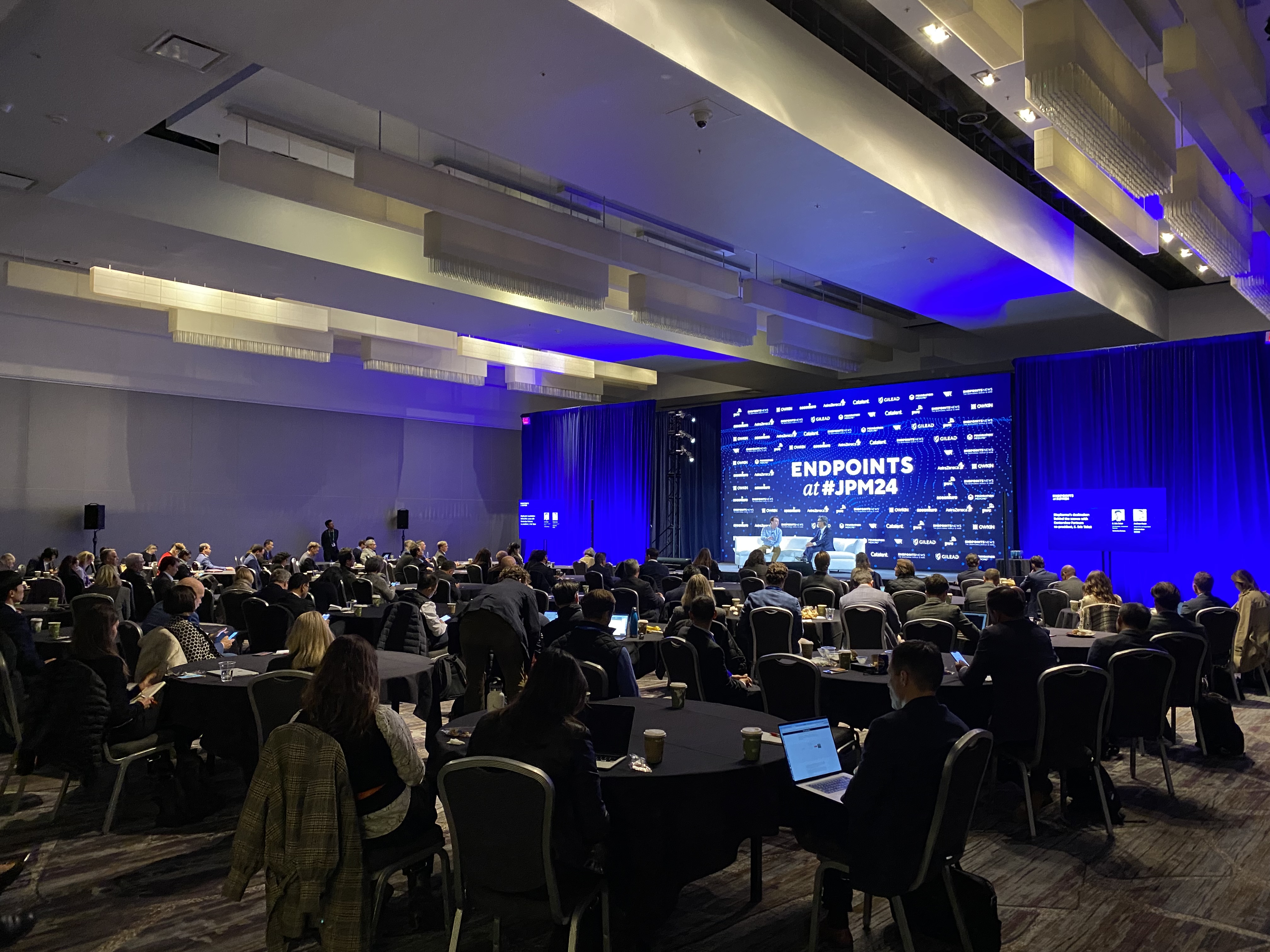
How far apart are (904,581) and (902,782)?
6652 mm

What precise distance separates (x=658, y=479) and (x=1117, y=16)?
12.9 metres

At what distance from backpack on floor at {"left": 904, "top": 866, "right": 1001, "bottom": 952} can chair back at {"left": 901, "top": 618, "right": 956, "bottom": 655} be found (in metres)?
2.92

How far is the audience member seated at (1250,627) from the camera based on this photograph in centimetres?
713

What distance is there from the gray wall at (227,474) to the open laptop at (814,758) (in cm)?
1507

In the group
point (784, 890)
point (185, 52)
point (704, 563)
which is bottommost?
point (784, 890)

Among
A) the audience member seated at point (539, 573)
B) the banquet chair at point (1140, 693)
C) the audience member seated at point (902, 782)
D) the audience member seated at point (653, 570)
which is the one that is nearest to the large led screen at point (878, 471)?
the audience member seated at point (653, 570)

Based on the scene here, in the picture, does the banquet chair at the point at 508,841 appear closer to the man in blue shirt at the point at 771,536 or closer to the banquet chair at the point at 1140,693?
the banquet chair at the point at 1140,693

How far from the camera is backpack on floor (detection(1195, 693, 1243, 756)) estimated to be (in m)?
5.68

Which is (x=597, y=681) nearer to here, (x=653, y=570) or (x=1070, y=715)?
(x=1070, y=715)

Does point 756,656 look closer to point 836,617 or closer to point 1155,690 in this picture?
point 836,617

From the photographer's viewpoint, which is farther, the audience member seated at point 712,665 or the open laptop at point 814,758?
the audience member seated at point 712,665

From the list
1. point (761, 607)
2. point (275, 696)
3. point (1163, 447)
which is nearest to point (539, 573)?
point (761, 607)

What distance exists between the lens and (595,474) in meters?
19.2

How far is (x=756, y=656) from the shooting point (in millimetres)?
6555
